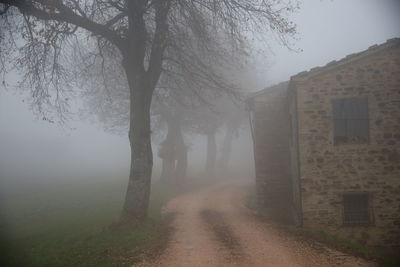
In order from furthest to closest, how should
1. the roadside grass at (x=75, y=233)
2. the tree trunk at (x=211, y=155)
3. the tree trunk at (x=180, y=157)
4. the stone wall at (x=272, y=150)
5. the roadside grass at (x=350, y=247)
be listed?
the tree trunk at (x=211, y=155) → the tree trunk at (x=180, y=157) → the stone wall at (x=272, y=150) → the roadside grass at (x=350, y=247) → the roadside grass at (x=75, y=233)

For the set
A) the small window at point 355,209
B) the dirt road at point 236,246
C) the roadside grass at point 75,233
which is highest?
the small window at point 355,209

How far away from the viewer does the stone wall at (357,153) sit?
37.7 ft

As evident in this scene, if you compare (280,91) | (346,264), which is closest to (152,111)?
(280,91)

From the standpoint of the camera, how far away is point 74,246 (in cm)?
908

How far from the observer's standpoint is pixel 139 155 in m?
11.2

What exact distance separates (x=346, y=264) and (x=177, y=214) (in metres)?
8.09

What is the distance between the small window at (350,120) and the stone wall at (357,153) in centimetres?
20

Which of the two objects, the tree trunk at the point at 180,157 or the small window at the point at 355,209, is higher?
the tree trunk at the point at 180,157

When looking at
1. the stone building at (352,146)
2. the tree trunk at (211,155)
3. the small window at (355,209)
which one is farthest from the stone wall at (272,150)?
the tree trunk at (211,155)

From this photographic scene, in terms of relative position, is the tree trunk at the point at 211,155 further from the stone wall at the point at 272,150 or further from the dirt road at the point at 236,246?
the dirt road at the point at 236,246

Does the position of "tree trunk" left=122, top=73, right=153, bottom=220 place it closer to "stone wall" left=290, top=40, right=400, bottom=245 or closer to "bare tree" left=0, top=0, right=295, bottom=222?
"bare tree" left=0, top=0, right=295, bottom=222

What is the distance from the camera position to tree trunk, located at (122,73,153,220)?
11.0 metres

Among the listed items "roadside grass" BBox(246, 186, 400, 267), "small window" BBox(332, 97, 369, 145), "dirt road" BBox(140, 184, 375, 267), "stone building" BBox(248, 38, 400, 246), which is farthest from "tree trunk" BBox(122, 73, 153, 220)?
"small window" BBox(332, 97, 369, 145)

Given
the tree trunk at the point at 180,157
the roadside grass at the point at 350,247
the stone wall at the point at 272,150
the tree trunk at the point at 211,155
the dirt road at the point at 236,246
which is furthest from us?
the tree trunk at the point at 211,155
